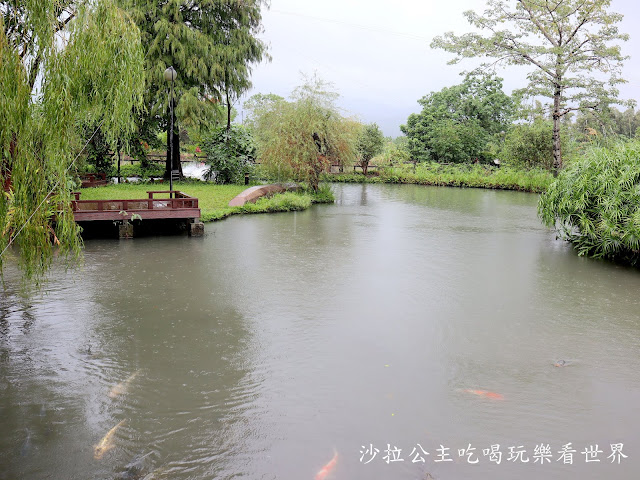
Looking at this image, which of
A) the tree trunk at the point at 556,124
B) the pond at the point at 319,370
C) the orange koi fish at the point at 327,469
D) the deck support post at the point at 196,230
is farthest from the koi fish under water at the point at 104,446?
the tree trunk at the point at 556,124

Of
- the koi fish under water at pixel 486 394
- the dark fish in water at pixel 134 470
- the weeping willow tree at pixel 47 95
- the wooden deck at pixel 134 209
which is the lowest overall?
the dark fish in water at pixel 134 470

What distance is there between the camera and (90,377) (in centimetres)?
536

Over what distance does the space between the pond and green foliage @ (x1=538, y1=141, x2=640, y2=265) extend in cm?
86

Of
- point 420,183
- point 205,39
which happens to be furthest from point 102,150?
point 420,183

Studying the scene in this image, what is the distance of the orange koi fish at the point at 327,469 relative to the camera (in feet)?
13.0

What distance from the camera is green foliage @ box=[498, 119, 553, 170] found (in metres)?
28.8

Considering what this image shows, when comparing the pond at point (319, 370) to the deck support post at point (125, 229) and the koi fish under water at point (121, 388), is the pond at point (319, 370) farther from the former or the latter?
the deck support post at point (125, 229)

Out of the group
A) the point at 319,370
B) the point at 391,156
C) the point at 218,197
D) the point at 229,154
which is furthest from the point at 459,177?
the point at 319,370

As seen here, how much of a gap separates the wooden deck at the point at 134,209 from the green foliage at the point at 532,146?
70.2 feet

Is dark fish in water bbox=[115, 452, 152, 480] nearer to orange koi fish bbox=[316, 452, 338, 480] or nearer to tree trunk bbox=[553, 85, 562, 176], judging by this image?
orange koi fish bbox=[316, 452, 338, 480]

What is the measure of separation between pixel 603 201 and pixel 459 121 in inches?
1108

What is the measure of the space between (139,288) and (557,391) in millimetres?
5914

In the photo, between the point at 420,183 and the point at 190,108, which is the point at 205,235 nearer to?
the point at 190,108

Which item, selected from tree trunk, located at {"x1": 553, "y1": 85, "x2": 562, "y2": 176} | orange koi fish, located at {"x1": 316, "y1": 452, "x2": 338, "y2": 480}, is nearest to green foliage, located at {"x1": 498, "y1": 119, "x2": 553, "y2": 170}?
tree trunk, located at {"x1": 553, "y1": 85, "x2": 562, "y2": 176}
